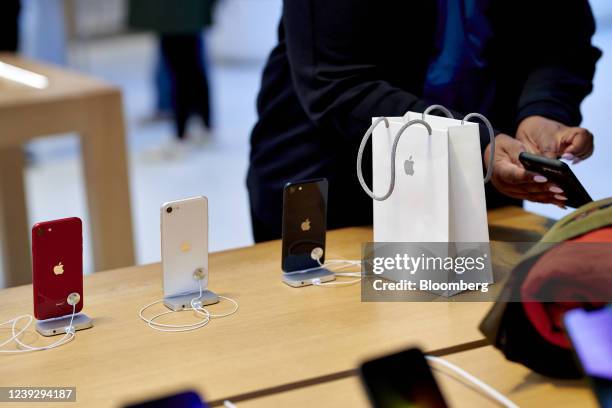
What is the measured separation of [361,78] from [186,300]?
0.49 metres

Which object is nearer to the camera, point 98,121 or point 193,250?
point 193,250

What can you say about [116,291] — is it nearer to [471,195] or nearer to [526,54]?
[471,195]

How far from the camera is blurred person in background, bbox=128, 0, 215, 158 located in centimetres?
493

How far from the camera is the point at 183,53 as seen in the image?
17.0 ft

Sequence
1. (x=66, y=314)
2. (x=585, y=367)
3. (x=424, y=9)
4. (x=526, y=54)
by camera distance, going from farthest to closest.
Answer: (x=526, y=54) < (x=424, y=9) < (x=66, y=314) < (x=585, y=367)

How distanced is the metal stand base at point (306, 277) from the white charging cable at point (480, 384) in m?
0.30

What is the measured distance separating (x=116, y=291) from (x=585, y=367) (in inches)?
28.8

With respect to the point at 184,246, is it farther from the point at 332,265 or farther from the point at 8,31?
the point at 8,31

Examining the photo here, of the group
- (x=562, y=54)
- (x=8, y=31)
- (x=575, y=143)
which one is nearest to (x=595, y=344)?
(x=575, y=143)

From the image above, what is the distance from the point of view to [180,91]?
5.19 metres

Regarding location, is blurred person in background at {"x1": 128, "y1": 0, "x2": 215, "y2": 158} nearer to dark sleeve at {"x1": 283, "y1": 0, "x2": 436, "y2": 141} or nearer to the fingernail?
dark sleeve at {"x1": 283, "y1": 0, "x2": 436, "y2": 141}

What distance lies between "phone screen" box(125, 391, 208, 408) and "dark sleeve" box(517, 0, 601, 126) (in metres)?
0.97

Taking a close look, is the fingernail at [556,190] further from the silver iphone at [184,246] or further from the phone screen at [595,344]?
the silver iphone at [184,246]

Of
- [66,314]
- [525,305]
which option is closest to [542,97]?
[525,305]
